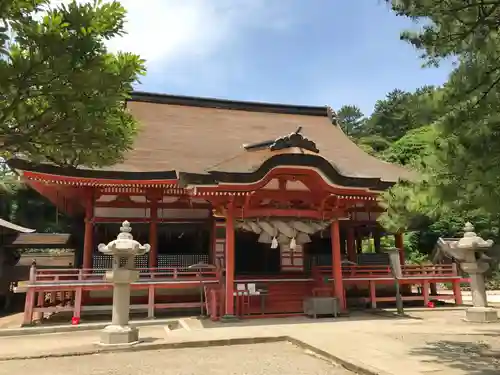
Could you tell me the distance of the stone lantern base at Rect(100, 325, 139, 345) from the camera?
812cm

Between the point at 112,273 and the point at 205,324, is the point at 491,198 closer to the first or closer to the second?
the point at 112,273

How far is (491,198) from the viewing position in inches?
184

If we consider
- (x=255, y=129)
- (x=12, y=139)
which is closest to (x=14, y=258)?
(x=255, y=129)

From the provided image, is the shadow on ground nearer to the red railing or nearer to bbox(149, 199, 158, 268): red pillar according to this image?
the red railing

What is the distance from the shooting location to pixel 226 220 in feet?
37.7

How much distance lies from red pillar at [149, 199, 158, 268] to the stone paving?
112 inches

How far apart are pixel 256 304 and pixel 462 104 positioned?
9.08 meters

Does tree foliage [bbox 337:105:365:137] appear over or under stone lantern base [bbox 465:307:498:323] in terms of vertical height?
over

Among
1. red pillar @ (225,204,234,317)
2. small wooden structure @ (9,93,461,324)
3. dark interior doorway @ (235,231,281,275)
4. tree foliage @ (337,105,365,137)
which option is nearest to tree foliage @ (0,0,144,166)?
small wooden structure @ (9,93,461,324)

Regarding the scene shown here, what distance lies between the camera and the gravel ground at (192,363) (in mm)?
6234

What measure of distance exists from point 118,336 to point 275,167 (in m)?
5.51

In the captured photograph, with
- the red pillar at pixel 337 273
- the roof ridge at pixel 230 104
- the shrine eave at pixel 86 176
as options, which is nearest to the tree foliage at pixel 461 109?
the red pillar at pixel 337 273

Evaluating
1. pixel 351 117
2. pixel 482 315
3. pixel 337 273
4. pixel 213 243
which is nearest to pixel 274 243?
pixel 337 273

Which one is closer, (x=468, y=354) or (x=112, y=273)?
(x=468, y=354)
